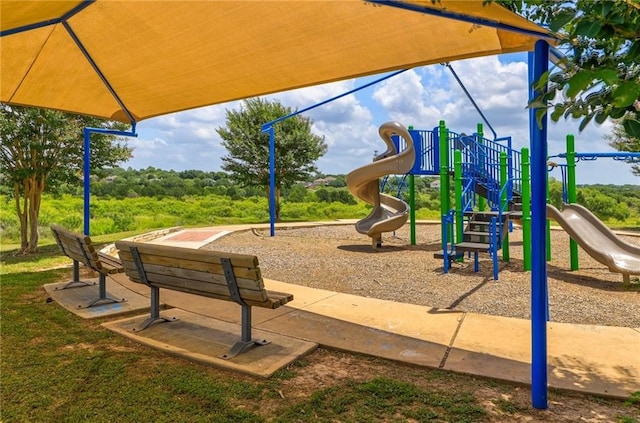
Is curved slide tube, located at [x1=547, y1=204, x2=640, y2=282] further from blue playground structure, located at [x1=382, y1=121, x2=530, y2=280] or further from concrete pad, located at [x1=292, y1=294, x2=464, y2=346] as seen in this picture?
concrete pad, located at [x1=292, y1=294, x2=464, y2=346]

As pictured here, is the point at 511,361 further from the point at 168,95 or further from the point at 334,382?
the point at 168,95

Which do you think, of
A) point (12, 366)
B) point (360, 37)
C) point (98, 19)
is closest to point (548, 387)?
point (360, 37)

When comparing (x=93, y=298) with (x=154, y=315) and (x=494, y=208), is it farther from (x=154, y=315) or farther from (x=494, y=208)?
(x=494, y=208)

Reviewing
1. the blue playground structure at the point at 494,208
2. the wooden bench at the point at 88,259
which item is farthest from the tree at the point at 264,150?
the wooden bench at the point at 88,259

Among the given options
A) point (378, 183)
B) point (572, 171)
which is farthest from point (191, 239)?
point (572, 171)

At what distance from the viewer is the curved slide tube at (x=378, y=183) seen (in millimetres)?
10820

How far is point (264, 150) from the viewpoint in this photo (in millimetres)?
21750

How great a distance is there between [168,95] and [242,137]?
647 inches

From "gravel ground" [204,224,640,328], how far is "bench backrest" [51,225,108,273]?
2955mm

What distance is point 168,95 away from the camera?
601 cm

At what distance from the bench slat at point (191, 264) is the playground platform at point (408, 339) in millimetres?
673

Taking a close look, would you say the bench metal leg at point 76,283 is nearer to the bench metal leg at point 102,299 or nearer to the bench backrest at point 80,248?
the bench backrest at point 80,248

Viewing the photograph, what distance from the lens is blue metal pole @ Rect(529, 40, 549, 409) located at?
102 inches

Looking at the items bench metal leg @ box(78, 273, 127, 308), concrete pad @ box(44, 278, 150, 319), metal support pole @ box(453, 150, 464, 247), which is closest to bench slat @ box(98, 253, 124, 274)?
bench metal leg @ box(78, 273, 127, 308)
